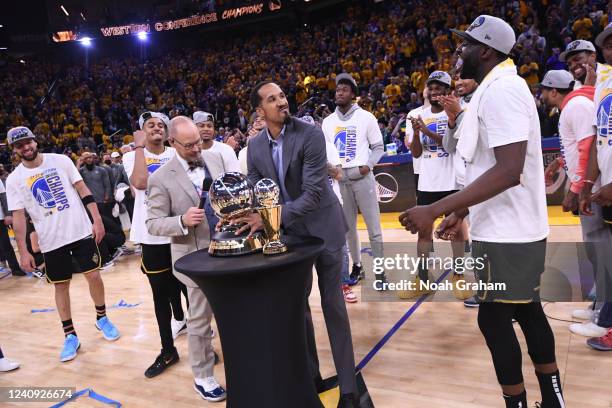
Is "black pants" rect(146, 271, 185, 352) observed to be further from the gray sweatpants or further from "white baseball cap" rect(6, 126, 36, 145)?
the gray sweatpants

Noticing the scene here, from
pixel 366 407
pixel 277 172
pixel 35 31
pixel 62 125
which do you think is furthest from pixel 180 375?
pixel 35 31

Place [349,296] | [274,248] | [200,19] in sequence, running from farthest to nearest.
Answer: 1. [200,19]
2. [349,296]
3. [274,248]

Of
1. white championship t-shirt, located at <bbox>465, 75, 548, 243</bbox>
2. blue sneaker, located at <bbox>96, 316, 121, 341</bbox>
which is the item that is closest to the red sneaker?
white championship t-shirt, located at <bbox>465, 75, 548, 243</bbox>

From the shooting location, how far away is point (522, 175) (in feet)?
6.13

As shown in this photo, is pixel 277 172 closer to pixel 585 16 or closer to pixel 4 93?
pixel 585 16

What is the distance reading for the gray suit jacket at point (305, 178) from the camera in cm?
249

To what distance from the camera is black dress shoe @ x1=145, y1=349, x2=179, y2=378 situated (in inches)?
132

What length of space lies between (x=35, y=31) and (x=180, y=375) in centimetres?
3065

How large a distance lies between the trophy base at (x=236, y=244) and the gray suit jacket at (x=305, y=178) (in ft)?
1.34

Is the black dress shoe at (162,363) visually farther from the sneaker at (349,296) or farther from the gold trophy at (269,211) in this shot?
the gold trophy at (269,211)

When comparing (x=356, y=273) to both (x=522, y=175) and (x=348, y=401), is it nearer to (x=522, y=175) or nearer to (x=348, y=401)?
(x=348, y=401)

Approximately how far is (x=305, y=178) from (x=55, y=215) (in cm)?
245

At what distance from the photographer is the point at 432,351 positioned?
327 centimetres

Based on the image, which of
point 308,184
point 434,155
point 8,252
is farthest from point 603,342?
point 8,252
